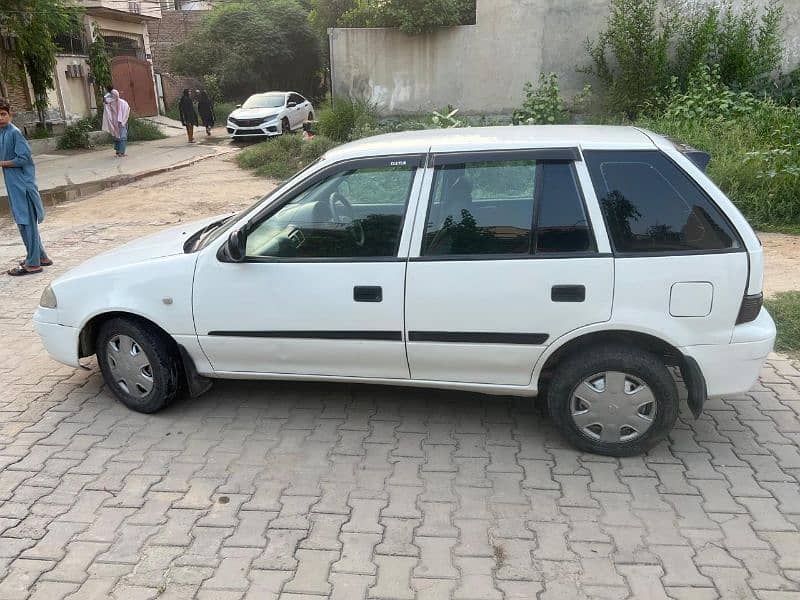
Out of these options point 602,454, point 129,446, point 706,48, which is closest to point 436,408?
point 602,454

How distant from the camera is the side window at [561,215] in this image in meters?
3.36

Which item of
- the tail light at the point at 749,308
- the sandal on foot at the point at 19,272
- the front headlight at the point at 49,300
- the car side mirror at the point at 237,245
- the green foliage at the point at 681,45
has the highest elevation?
the green foliage at the point at 681,45

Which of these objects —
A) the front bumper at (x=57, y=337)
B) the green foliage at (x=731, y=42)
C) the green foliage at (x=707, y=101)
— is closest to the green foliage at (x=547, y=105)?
the green foliage at (x=707, y=101)

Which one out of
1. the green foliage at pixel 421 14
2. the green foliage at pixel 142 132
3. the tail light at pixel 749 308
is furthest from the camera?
the green foliage at pixel 142 132

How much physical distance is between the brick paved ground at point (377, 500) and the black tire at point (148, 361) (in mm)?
122

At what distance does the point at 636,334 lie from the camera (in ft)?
11.1

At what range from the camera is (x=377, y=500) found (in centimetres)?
329

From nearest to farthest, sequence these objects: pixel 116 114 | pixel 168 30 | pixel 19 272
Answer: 1. pixel 19 272
2. pixel 116 114
3. pixel 168 30

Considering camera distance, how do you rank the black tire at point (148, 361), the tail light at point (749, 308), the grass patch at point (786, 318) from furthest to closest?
the grass patch at point (786, 318) → the black tire at point (148, 361) → the tail light at point (749, 308)

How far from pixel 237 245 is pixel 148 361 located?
39.6 inches

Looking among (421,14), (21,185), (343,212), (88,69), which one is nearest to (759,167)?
(343,212)

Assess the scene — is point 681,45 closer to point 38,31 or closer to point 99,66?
point 38,31

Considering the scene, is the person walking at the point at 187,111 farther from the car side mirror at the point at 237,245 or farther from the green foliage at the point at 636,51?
the car side mirror at the point at 237,245

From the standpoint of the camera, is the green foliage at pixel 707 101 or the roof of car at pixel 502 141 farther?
the green foliage at pixel 707 101
